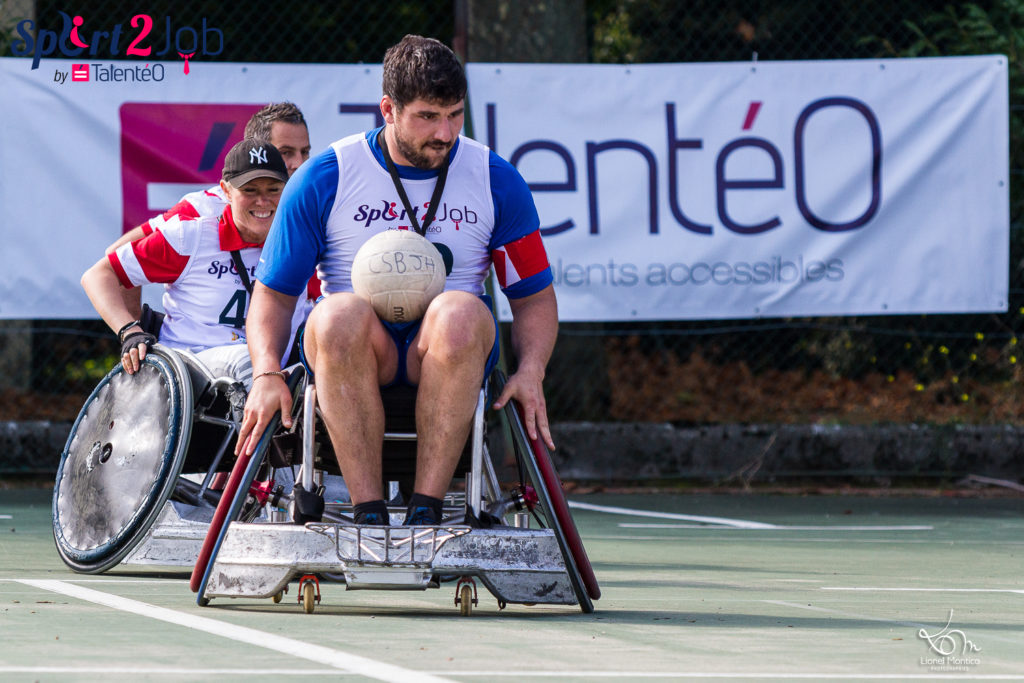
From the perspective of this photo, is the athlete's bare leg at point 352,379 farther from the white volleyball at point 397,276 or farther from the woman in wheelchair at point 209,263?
the woman in wheelchair at point 209,263

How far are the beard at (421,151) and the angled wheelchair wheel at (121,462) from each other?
3.89 feet

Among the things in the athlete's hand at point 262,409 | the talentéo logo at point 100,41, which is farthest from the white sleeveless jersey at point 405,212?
the talentéo logo at point 100,41

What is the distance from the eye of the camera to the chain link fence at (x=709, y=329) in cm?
964

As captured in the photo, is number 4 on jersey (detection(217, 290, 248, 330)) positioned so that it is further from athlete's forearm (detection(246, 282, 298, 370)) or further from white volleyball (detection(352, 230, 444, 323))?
white volleyball (detection(352, 230, 444, 323))

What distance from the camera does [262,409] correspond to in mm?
4250

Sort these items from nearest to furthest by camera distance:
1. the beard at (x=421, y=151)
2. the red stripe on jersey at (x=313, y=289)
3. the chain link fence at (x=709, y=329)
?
the beard at (x=421, y=151) → the red stripe on jersey at (x=313, y=289) → the chain link fence at (x=709, y=329)

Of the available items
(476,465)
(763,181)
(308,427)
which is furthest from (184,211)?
(763,181)

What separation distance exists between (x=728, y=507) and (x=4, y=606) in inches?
202

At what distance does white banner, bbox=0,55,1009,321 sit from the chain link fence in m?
0.33

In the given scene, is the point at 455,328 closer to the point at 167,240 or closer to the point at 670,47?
the point at 167,240

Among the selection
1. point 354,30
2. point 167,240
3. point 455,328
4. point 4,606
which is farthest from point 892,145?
point 4,606

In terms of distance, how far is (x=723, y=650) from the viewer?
3686 mm

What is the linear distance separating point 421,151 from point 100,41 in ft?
17.5

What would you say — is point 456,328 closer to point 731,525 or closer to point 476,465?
point 476,465
